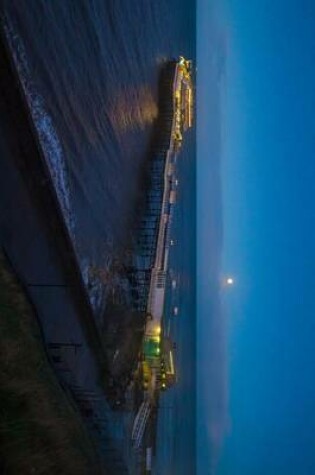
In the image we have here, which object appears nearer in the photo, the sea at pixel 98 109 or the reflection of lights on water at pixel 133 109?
the sea at pixel 98 109

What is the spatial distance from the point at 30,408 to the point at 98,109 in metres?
14.4

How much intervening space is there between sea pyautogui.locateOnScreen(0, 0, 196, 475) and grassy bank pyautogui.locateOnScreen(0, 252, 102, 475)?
5.46 metres

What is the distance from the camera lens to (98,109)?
65.6 ft

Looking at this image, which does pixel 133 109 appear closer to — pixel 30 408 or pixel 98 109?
pixel 98 109

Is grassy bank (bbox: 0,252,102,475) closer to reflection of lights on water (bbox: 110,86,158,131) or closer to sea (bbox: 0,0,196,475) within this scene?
sea (bbox: 0,0,196,475)

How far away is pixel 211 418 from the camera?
177 ft

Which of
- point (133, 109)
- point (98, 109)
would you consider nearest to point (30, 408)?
point (98, 109)

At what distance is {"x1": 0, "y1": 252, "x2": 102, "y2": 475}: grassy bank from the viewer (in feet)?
29.0

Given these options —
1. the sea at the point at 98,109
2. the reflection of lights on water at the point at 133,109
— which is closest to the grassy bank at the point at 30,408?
the sea at the point at 98,109

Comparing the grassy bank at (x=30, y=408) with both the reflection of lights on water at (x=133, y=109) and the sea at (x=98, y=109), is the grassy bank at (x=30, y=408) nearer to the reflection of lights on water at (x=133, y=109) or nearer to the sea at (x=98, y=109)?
the sea at (x=98, y=109)

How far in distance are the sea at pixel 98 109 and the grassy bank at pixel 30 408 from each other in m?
5.46

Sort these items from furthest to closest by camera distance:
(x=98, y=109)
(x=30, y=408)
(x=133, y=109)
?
1. (x=133, y=109)
2. (x=98, y=109)
3. (x=30, y=408)

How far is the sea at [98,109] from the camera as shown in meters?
14.7

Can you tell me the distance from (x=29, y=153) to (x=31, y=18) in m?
4.88
